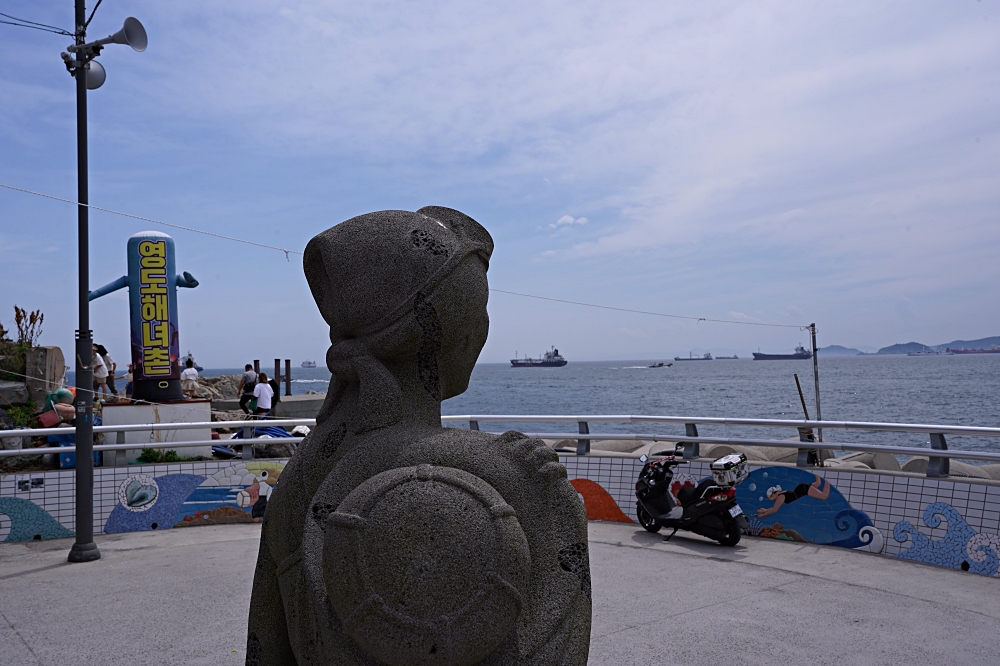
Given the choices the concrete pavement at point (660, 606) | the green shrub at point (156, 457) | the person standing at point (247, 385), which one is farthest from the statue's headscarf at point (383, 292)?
the person standing at point (247, 385)

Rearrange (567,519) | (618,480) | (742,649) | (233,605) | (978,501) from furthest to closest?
(618,480) → (978,501) → (233,605) → (742,649) → (567,519)

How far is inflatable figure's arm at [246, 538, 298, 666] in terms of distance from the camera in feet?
10.3

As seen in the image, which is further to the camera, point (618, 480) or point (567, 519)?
point (618, 480)

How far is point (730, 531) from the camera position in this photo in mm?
7207

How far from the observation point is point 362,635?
2574 millimetres

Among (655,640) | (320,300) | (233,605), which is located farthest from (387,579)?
(233,605)

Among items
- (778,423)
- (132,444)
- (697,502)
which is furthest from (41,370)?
(778,423)

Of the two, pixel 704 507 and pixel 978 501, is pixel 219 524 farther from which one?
pixel 978 501

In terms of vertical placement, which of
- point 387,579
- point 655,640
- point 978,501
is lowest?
point 655,640

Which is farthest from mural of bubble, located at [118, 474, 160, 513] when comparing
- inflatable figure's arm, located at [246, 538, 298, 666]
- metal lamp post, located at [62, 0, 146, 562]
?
inflatable figure's arm, located at [246, 538, 298, 666]

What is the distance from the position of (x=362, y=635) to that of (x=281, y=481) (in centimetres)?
87

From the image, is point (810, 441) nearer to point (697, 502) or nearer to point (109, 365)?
point (697, 502)

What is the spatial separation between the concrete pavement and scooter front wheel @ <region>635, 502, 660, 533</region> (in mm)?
313

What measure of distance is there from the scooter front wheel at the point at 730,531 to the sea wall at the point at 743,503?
0.55 feet
